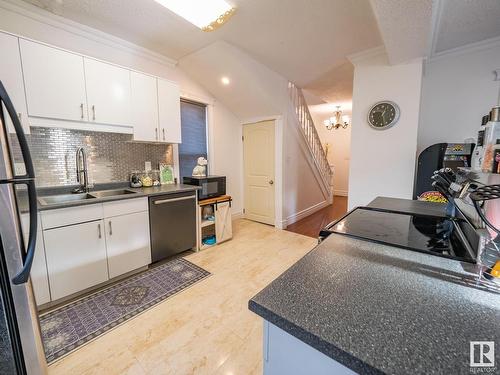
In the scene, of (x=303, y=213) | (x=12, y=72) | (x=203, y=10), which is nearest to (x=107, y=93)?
(x=12, y=72)

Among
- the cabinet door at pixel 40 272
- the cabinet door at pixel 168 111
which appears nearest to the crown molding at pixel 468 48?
the cabinet door at pixel 168 111

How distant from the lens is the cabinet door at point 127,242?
210 cm

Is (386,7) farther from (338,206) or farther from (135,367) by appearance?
(338,206)

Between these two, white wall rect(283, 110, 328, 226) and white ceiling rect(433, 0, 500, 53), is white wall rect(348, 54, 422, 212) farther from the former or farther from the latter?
white wall rect(283, 110, 328, 226)

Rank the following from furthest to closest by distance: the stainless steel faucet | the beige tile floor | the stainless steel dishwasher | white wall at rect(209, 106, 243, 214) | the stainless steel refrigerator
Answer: white wall at rect(209, 106, 243, 214)
the stainless steel dishwasher
the stainless steel faucet
the beige tile floor
the stainless steel refrigerator

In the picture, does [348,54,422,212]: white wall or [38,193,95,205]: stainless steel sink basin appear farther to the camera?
[348,54,422,212]: white wall

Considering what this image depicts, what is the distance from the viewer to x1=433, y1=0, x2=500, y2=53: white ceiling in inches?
76.1

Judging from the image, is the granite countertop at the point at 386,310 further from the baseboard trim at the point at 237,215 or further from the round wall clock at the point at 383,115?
the baseboard trim at the point at 237,215

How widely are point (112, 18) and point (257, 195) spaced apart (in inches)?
125

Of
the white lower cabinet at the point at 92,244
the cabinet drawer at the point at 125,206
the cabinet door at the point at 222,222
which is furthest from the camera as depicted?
the cabinet door at the point at 222,222

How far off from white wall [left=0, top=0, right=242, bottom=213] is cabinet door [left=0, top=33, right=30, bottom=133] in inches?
17.8

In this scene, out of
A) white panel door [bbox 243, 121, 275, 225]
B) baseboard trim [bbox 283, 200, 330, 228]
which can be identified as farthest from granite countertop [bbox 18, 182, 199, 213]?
baseboard trim [bbox 283, 200, 330, 228]

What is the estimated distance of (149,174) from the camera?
2.94m

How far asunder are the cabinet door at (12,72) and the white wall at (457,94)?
4.50 meters
